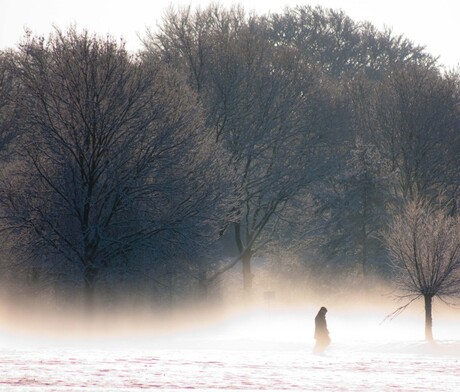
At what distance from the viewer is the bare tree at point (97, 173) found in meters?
49.1

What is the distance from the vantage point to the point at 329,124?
70250 millimetres

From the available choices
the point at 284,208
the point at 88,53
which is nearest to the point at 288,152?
the point at 284,208

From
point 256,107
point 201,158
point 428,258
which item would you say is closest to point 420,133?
point 256,107

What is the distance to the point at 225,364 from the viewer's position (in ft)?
112

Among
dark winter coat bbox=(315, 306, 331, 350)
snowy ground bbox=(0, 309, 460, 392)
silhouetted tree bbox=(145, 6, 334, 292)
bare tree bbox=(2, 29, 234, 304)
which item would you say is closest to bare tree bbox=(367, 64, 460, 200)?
silhouetted tree bbox=(145, 6, 334, 292)

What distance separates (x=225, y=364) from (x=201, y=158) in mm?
19914

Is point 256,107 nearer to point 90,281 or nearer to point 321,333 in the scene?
point 90,281

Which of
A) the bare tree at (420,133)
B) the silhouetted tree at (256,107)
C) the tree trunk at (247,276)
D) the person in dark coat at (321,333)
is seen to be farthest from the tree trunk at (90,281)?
the bare tree at (420,133)

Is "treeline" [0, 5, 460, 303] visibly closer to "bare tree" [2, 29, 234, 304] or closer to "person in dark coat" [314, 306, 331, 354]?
"bare tree" [2, 29, 234, 304]

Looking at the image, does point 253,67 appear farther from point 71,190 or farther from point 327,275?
point 71,190

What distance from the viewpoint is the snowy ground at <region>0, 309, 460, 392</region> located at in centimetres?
2731

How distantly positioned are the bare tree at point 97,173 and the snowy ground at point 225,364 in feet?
13.7

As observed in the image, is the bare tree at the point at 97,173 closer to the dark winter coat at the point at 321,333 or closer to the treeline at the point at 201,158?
the treeline at the point at 201,158

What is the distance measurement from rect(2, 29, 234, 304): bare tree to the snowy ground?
416 cm
